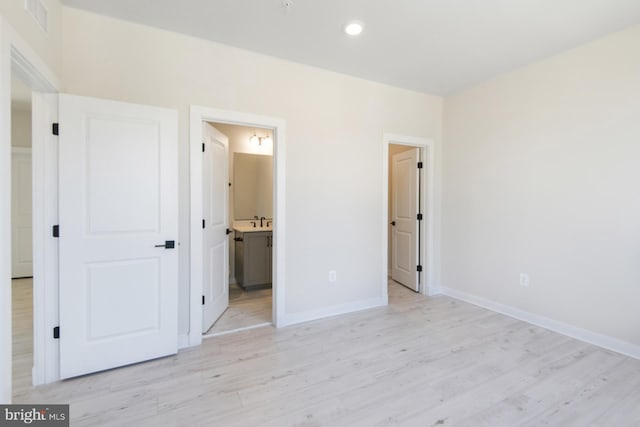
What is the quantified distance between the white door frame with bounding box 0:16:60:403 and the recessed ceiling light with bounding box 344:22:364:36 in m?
2.11

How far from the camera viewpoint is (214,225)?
3053 millimetres

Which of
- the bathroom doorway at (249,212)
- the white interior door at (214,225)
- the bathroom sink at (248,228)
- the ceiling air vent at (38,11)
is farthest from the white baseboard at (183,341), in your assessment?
the ceiling air vent at (38,11)

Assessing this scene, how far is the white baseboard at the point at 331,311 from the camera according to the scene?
3053 mm

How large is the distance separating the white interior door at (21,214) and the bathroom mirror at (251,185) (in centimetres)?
363

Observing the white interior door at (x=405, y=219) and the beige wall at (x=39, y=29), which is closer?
the beige wall at (x=39, y=29)

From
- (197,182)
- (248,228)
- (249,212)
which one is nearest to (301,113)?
(197,182)

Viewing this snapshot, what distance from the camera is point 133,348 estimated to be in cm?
226

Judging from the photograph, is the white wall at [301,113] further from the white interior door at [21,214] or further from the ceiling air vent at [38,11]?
the white interior door at [21,214]

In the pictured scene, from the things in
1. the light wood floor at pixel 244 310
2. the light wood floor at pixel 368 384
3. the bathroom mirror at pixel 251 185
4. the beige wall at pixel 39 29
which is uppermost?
the beige wall at pixel 39 29

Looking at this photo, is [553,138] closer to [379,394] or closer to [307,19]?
[307,19]

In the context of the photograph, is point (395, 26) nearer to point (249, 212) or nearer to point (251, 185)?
point (251, 185)

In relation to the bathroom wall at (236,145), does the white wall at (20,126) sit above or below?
above

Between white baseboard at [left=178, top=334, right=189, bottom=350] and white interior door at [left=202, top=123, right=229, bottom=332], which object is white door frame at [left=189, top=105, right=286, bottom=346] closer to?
white baseboard at [left=178, top=334, right=189, bottom=350]

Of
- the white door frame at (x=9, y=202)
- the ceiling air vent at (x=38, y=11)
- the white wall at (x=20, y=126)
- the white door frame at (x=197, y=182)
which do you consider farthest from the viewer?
the white wall at (x=20, y=126)
